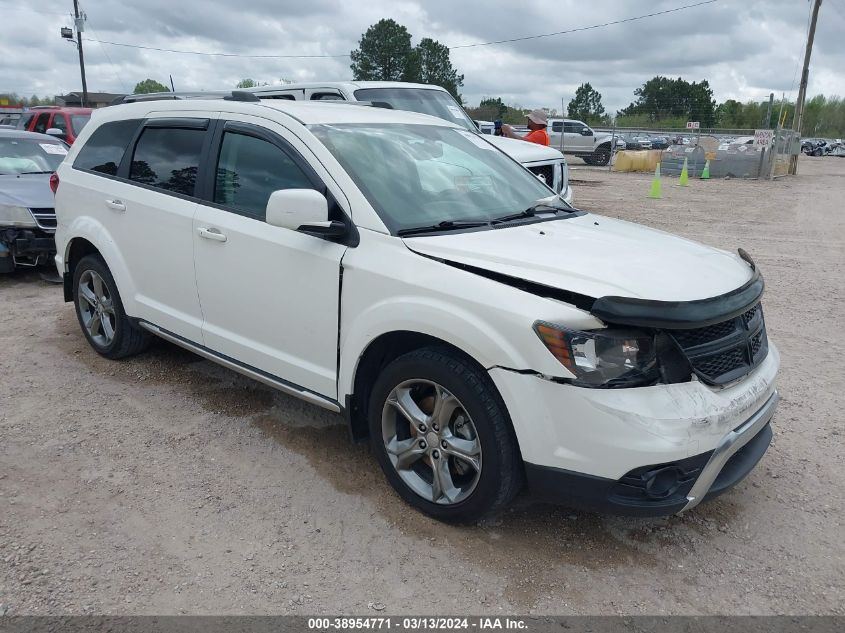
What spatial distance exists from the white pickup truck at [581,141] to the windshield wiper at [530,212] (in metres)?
30.6

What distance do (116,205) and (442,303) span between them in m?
2.82

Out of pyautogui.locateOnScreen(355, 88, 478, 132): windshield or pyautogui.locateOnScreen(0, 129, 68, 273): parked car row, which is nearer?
pyautogui.locateOnScreen(0, 129, 68, 273): parked car row

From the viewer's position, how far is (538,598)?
9.04 feet

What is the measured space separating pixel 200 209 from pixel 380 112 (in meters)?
1.25

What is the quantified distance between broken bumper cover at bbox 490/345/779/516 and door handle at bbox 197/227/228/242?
191 cm

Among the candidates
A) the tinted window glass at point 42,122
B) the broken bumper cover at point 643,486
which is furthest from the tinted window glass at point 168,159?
the tinted window glass at point 42,122

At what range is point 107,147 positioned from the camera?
16.1 ft

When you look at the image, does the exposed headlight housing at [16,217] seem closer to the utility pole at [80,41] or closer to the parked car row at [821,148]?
the utility pole at [80,41]

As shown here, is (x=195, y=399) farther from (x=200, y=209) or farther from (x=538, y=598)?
(x=538, y=598)

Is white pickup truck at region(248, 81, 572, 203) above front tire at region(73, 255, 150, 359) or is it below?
above

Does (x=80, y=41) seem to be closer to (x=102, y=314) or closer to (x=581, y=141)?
(x=581, y=141)

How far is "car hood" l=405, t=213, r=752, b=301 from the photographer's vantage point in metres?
2.79

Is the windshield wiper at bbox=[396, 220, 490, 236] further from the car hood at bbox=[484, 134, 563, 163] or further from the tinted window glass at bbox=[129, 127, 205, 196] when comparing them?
the car hood at bbox=[484, 134, 563, 163]

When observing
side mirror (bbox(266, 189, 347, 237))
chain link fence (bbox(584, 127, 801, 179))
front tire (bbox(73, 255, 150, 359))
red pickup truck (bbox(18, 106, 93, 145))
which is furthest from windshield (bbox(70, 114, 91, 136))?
chain link fence (bbox(584, 127, 801, 179))
